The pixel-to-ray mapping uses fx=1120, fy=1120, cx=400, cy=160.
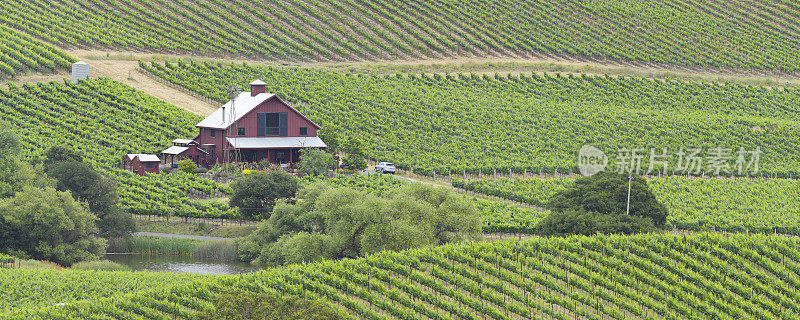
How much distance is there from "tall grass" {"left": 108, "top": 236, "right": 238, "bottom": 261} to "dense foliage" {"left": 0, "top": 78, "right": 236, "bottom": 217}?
13.6 ft

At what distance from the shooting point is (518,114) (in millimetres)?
104250

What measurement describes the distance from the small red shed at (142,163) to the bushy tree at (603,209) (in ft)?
101

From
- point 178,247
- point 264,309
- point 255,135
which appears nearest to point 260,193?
point 178,247

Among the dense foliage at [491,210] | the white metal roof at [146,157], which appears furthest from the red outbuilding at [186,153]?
the dense foliage at [491,210]

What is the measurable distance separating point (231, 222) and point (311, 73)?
46.4m

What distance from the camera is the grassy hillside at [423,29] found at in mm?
120062

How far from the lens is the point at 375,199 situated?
5319 centimetres

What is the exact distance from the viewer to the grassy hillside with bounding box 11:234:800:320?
43.5 metres

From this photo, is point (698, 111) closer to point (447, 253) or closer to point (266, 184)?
point (266, 184)

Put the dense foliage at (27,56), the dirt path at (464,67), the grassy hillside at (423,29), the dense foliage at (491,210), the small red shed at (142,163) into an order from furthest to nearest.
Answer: the grassy hillside at (423,29)
the dirt path at (464,67)
the dense foliage at (27,56)
the small red shed at (142,163)
the dense foliage at (491,210)

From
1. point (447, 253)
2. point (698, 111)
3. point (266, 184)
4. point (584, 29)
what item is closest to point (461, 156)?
point (266, 184)

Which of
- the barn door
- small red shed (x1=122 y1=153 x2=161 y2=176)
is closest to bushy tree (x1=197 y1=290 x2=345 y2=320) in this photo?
small red shed (x1=122 y1=153 x2=161 y2=176)

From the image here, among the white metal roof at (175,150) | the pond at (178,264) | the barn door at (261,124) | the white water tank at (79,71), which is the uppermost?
the white water tank at (79,71)

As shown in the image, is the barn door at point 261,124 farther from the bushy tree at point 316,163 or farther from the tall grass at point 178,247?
the tall grass at point 178,247
